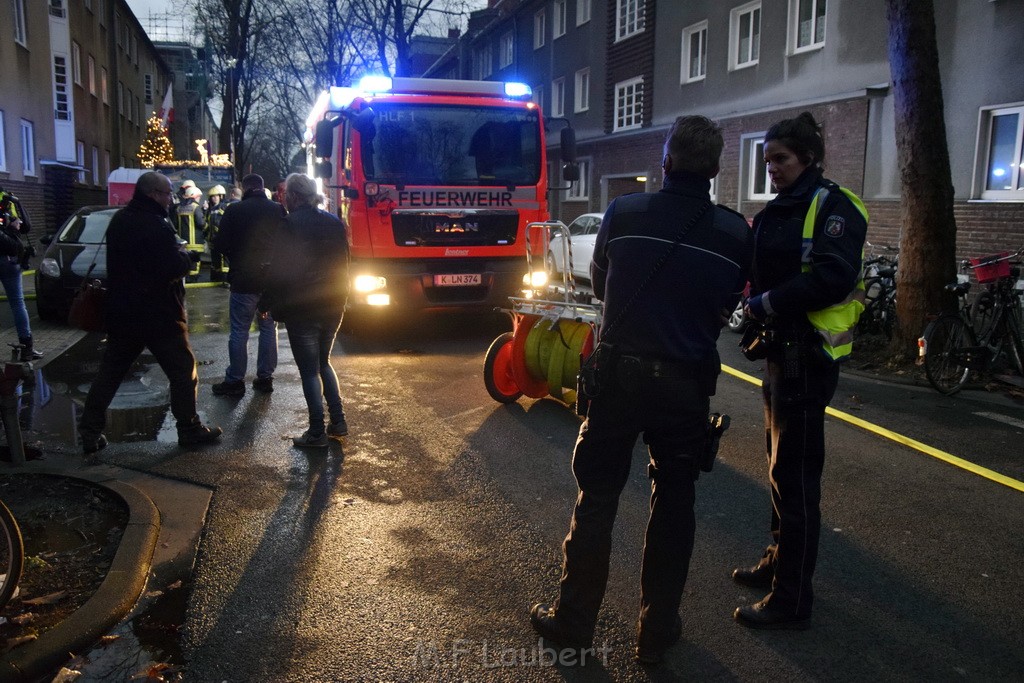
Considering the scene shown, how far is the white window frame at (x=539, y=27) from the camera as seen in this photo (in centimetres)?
3222

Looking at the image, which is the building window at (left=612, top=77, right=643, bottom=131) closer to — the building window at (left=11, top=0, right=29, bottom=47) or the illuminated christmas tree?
the building window at (left=11, top=0, right=29, bottom=47)

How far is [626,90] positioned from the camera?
25.7 m

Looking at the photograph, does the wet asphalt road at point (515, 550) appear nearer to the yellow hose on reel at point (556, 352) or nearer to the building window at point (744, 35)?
the yellow hose on reel at point (556, 352)

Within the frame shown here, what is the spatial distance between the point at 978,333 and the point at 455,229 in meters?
5.77

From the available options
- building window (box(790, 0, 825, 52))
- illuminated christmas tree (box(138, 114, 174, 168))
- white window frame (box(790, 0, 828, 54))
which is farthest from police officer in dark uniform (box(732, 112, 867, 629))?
illuminated christmas tree (box(138, 114, 174, 168))

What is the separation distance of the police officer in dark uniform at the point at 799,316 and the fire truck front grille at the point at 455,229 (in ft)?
22.9

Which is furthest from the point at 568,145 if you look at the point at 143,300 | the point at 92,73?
the point at 92,73

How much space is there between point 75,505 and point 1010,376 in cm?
817

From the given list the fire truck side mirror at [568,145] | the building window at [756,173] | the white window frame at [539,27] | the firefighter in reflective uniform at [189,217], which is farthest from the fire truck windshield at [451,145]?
the white window frame at [539,27]

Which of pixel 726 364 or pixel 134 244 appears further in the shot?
pixel 726 364

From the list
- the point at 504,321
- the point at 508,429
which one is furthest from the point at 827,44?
the point at 508,429

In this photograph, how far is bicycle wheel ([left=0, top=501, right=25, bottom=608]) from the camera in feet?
10.5

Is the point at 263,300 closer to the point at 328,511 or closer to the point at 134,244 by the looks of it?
the point at 134,244

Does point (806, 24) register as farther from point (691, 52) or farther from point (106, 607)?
point (106, 607)
